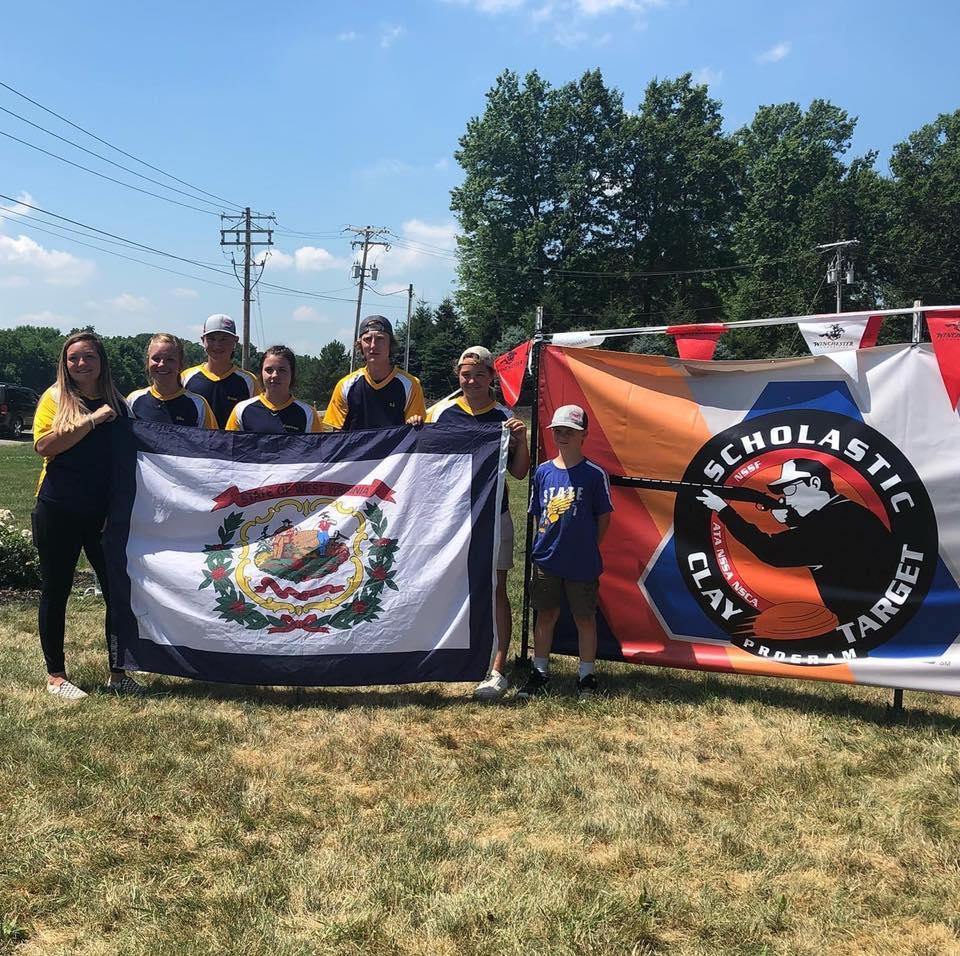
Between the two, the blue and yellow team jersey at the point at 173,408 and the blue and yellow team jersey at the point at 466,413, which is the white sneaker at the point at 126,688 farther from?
the blue and yellow team jersey at the point at 466,413

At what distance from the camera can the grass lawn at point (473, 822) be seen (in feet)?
8.07

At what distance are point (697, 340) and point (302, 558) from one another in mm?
2710

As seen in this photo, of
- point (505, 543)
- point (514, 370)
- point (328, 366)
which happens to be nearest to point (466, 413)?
point (505, 543)

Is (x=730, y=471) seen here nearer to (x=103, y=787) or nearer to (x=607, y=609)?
(x=607, y=609)

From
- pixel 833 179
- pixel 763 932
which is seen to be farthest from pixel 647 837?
pixel 833 179

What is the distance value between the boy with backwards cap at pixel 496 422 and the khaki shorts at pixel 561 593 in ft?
0.64

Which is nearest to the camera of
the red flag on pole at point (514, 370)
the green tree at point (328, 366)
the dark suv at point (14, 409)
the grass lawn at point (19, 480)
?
the red flag on pole at point (514, 370)

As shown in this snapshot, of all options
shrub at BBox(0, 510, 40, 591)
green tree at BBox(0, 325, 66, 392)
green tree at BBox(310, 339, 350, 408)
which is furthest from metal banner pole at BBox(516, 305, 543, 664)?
green tree at BBox(0, 325, 66, 392)

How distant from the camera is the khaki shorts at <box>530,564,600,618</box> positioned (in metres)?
4.54

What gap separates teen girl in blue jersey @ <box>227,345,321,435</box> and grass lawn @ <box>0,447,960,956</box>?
62.0 inches

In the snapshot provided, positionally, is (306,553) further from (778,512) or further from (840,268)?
(840,268)

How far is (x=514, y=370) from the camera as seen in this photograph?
555 cm

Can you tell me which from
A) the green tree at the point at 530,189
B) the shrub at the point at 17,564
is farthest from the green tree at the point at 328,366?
the shrub at the point at 17,564

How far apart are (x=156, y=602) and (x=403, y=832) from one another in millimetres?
2209
